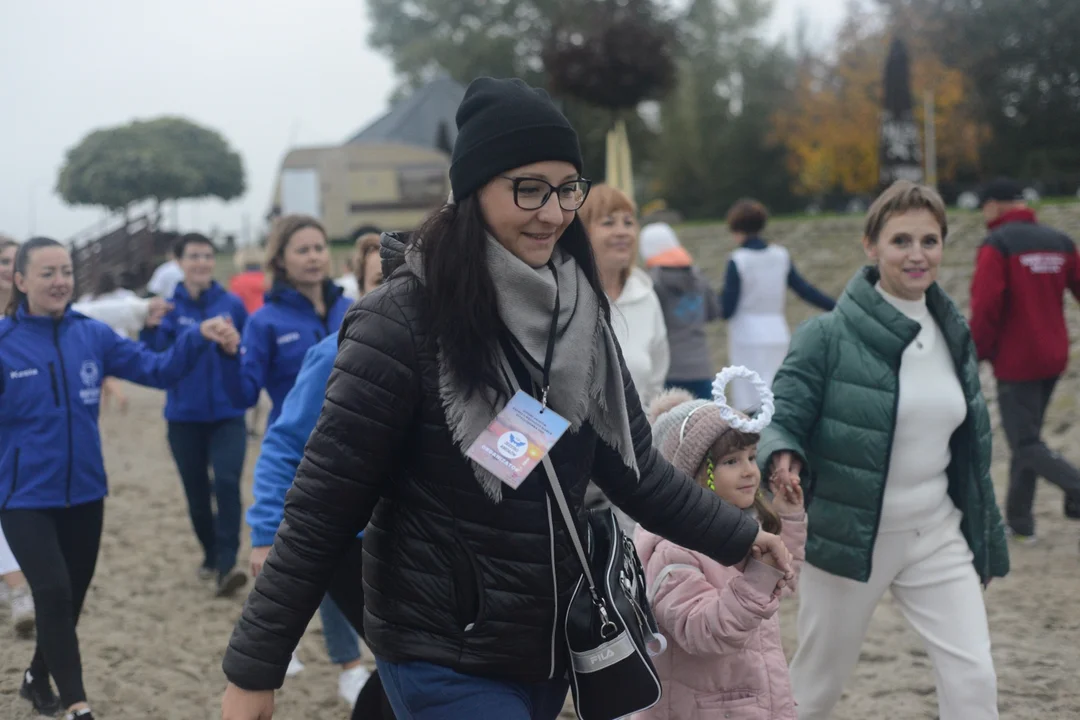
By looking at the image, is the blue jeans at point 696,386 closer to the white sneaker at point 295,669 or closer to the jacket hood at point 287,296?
the jacket hood at point 287,296

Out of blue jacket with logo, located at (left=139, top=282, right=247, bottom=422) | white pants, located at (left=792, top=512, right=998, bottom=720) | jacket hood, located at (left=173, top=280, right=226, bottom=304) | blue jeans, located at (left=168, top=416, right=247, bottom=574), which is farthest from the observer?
jacket hood, located at (left=173, top=280, right=226, bottom=304)

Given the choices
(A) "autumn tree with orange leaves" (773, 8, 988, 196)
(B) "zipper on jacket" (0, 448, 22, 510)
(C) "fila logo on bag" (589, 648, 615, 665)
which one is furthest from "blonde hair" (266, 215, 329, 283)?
(A) "autumn tree with orange leaves" (773, 8, 988, 196)

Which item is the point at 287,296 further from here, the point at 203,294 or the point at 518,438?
the point at 518,438

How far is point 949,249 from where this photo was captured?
14227 millimetres

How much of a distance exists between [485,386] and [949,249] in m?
13.4

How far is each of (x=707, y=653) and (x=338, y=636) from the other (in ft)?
7.60

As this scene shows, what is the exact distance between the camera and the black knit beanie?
2.08m

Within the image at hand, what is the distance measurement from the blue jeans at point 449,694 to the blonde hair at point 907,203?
2.15 meters

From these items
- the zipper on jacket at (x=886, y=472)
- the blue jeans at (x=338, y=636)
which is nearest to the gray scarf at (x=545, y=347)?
the zipper on jacket at (x=886, y=472)

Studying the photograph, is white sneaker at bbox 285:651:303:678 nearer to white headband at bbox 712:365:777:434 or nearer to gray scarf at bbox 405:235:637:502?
white headband at bbox 712:365:777:434

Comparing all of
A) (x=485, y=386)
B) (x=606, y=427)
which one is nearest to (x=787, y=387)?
(x=606, y=427)

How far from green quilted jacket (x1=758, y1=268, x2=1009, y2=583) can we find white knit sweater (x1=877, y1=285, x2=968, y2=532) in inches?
1.7

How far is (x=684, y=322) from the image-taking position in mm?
6773

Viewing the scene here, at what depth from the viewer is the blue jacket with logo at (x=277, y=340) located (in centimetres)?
492
